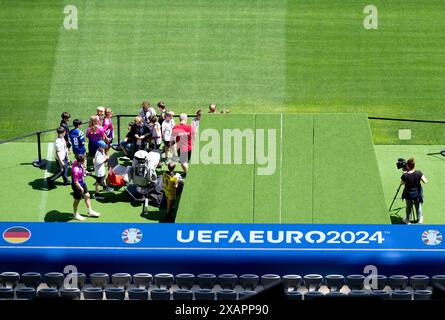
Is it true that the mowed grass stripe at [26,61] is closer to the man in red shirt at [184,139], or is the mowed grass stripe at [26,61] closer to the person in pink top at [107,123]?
the person in pink top at [107,123]

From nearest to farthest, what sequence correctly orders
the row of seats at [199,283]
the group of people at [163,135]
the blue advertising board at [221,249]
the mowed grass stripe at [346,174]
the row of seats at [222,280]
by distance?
the row of seats at [199,283] < the row of seats at [222,280] < the blue advertising board at [221,249] < the mowed grass stripe at [346,174] < the group of people at [163,135]

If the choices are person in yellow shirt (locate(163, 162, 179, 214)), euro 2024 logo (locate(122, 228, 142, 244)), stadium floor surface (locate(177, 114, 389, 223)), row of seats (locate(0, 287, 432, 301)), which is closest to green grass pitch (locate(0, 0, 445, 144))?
stadium floor surface (locate(177, 114, 389, 223))

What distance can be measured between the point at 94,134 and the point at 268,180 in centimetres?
537

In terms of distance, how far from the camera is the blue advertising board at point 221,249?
15.5m

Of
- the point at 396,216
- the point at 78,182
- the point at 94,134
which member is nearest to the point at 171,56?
the point at 94,134

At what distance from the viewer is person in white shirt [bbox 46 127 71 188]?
19484mm

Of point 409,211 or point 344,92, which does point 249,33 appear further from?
point 409,211

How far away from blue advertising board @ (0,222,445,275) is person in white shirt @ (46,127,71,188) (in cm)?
398

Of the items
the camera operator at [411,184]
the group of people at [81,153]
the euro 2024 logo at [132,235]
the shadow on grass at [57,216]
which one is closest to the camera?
the euro 2024 logo at [132,235]

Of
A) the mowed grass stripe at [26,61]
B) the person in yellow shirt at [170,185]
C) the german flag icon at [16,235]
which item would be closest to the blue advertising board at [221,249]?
the german flag icon at [16,235]

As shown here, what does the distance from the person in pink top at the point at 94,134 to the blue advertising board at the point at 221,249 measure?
5.11 meters

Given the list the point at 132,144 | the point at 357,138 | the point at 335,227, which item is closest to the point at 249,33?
the point at 132,144

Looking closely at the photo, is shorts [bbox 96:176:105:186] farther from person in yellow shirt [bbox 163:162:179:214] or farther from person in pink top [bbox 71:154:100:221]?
person in yellow shirt [bbox 163:162:179:214]

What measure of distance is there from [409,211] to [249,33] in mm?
12490
